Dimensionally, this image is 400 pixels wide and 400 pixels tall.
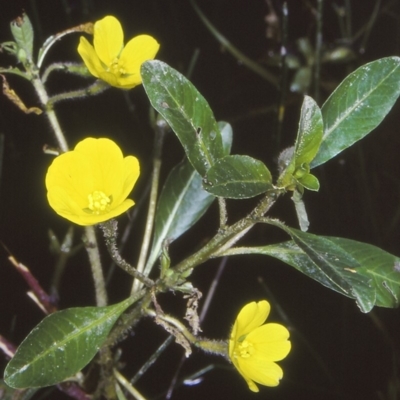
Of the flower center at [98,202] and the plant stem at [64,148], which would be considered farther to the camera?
the plant stem at [64,148]

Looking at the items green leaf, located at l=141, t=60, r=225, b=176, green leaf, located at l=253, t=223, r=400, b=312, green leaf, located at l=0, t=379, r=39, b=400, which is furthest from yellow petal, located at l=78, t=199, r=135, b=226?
green leaf, located at l=0, t=379, r=39, b=400

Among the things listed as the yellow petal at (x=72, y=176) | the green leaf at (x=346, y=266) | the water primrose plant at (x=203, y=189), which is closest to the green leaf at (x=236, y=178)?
the water primrose plant at (x=203, y=189)

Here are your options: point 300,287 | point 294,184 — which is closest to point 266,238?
point 300,287

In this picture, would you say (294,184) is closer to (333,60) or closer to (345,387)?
(345,387)

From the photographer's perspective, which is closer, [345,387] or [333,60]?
[345,387]

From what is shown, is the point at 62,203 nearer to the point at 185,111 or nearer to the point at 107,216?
the point at 107,216

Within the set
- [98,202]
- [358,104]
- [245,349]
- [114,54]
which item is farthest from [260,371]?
[114,54]

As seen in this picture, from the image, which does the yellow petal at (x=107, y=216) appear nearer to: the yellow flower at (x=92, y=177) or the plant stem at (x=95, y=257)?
the yellow flower at (x=92, y=177)
